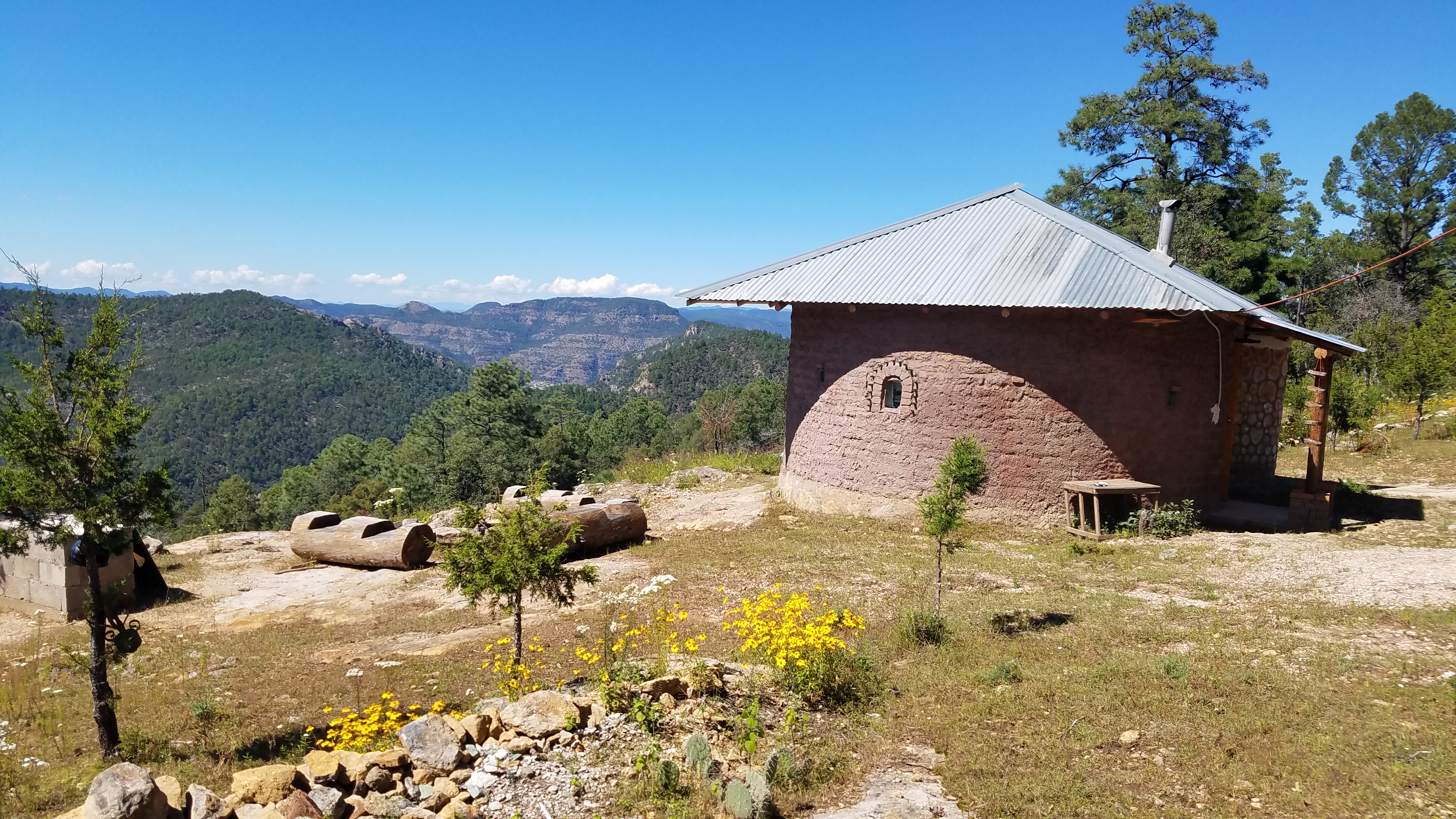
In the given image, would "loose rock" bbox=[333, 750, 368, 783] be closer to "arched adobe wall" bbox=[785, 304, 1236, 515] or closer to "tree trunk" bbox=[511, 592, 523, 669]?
"tree trunk" bbox=[511, 592, 523, 669]

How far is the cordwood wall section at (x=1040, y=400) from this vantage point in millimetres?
12836

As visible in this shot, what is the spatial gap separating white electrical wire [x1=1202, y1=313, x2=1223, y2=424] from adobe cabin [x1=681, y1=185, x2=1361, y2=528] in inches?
1.8

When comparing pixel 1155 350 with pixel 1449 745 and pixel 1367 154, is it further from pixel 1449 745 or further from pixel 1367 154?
pixel 1367 154

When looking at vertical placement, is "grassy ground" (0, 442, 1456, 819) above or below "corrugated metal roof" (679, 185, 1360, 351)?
below

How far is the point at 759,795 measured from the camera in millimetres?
4660

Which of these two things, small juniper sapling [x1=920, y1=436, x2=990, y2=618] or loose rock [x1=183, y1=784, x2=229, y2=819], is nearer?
loose rock [x1=183, y1=784, x2=229, y2=819]

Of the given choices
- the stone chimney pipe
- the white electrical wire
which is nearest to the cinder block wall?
the white electrical wire

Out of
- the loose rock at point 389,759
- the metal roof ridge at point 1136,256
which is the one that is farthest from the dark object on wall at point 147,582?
the metal roof ridge at point 1136,256

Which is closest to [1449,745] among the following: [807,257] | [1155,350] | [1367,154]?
[1155,350]

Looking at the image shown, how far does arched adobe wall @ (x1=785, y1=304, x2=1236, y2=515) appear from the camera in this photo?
505 inches

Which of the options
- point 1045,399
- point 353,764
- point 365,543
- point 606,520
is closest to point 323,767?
point 353,764

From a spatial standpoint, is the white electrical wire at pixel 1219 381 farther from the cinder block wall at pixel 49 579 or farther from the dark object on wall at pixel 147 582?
the dark object on wall at pixel 147 582

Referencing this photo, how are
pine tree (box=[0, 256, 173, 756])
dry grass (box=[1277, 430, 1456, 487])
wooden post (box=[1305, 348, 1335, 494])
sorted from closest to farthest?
pine tree (box=[0, 256, 173, 756]) < wooden post (box=[1305, 348, 1335, 494]) < dry grass (box=[1277, 430, 1456, 487])

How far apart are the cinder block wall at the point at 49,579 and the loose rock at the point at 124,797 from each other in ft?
25.6
